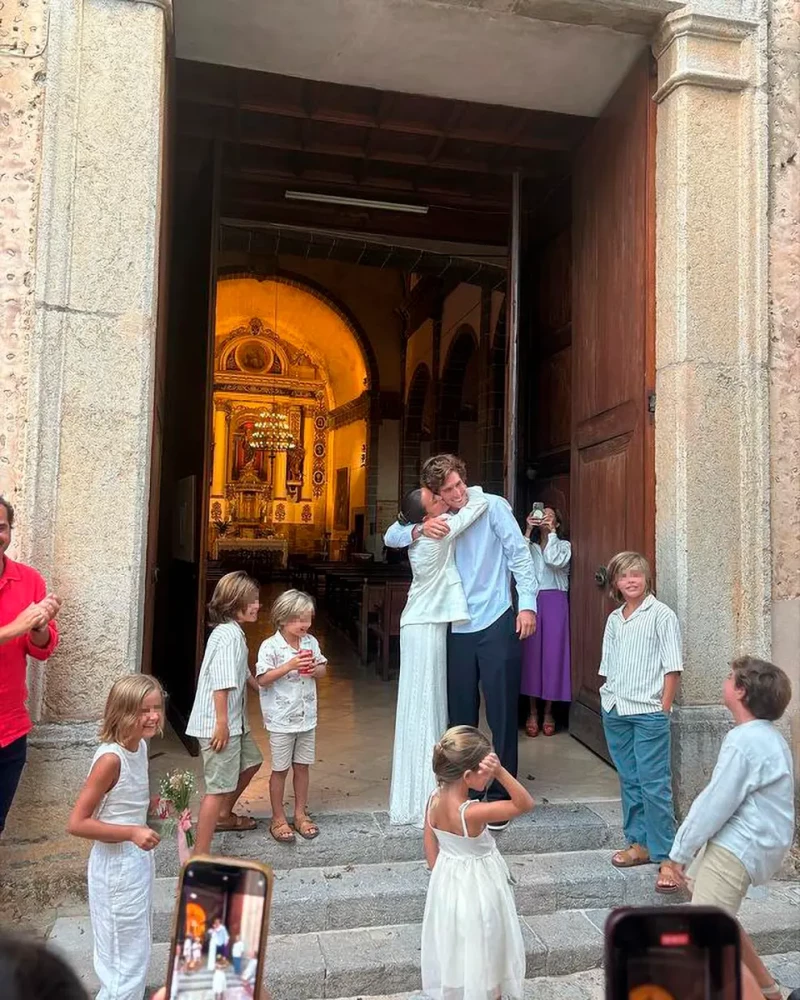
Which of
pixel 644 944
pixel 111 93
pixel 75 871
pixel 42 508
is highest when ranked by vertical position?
pixel 111 93

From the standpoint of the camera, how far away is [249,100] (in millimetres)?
5074

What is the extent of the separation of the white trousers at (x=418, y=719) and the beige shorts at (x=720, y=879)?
133cm

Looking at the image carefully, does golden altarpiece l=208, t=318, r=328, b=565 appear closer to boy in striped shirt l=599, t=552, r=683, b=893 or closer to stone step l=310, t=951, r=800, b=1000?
boy in striped shirt l=599, t=552, r=683, b=893

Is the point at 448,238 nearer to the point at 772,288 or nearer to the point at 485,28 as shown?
the point at 485,28

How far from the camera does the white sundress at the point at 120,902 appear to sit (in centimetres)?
230

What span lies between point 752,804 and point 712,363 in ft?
7.32

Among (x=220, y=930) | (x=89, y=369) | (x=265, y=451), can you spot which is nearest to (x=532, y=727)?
(x=89, y=369)

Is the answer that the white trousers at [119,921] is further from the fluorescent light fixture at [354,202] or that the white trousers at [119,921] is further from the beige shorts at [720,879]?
the fluorescent light fixture at [354,202]

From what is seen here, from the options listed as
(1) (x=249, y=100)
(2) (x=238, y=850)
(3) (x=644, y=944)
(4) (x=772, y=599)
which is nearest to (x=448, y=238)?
(1) (x=249, y=100)

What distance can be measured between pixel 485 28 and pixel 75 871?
4.55m

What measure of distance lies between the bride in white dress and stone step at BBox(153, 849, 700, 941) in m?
0.34

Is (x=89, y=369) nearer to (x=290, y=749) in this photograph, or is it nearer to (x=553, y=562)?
(x=290, y=749)

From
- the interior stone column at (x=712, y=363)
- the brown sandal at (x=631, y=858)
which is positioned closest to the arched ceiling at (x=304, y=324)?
the interior stone column at (x=712, y=363)

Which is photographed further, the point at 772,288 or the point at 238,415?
the point at 238,415
